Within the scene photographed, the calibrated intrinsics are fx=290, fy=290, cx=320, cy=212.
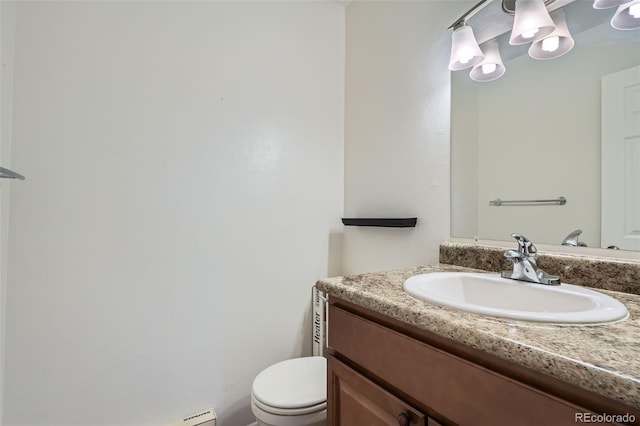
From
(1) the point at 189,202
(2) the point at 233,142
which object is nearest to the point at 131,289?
(1) the point at 189,202

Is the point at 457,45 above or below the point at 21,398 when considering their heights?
above

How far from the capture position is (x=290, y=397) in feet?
3.69

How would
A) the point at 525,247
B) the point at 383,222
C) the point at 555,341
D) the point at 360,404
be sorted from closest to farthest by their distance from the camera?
the point at 555,341, the point at 360,404, the point at 525,247, the point at 383,222

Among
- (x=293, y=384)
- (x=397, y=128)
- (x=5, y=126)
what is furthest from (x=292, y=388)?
(x=5, y=126)

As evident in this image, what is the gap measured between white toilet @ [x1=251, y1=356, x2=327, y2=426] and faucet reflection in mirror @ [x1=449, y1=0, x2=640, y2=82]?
1.42m

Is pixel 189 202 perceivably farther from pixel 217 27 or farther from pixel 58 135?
pixel 217 27

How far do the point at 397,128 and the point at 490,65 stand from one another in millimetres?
449

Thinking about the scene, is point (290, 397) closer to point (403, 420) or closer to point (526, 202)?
point (403, 420)

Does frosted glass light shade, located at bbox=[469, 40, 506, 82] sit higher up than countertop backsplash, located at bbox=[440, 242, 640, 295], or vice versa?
frosted glass light shade, located at bbox=[469, 40, 506, 82]

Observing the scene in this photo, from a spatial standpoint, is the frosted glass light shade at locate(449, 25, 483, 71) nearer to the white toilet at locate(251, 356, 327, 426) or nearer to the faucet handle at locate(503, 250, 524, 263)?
the faucet handle at locate(503, 250, 524, 263)

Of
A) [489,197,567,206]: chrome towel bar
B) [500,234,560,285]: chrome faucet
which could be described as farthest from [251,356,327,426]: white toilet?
[489,197,567,206]: chrome towel bar

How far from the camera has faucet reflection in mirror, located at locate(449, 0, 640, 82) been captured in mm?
831

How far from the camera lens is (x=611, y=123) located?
854 mm

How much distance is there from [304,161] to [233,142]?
41 cm
